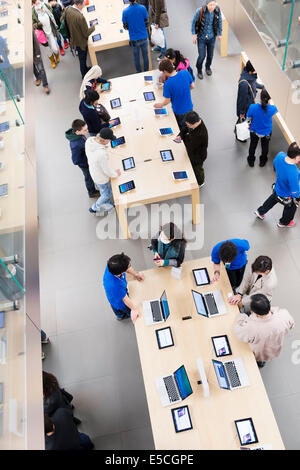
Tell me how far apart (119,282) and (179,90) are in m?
3.11

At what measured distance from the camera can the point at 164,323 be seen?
4191mm

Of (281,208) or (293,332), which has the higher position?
(281,208)

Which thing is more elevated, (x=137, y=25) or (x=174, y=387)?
(x=137, y=25)

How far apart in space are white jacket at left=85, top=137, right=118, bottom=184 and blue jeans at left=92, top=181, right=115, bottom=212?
259 mm

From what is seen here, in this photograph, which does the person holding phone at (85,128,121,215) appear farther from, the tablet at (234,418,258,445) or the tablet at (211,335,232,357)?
the tablet at (234,418,258,445)

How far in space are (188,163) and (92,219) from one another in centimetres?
169

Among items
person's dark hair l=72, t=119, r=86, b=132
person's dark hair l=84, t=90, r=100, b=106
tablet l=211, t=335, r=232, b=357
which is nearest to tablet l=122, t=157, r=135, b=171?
person's dark hair l=72, t=119, r=86, b=132

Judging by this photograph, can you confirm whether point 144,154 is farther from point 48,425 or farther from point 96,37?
point 48,425

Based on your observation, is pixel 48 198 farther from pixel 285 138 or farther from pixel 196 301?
pixel 285 138

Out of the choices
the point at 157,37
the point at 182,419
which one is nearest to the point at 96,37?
the point at 157,37

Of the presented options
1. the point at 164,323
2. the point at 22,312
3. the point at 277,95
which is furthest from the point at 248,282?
the point at 22,312

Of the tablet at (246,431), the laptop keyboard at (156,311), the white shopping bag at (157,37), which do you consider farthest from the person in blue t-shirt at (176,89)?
the tablet at (246,431)

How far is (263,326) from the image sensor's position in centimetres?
372

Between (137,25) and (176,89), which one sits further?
(137,25)
